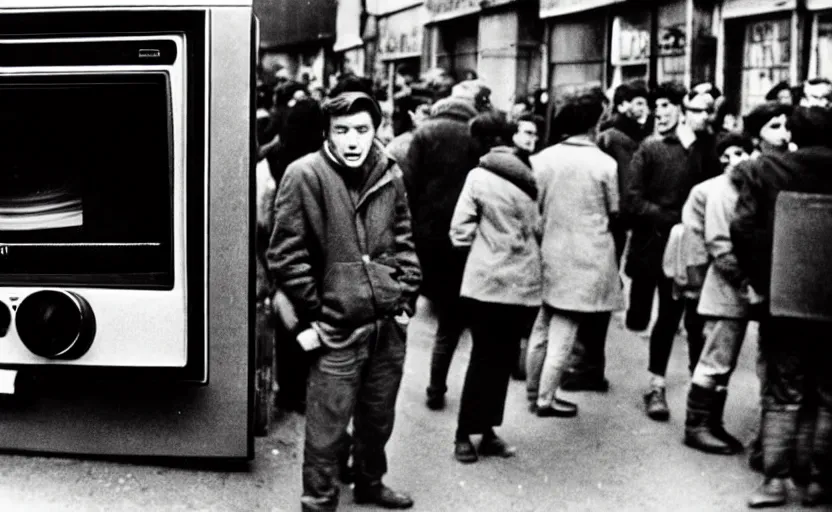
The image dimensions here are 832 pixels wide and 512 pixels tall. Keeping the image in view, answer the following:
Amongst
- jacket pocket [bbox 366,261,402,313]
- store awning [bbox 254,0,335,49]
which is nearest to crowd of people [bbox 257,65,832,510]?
jacket pocket [bbox 366,261,402,313]

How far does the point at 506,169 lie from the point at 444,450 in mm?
1543

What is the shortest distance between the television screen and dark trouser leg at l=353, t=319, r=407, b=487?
943mm

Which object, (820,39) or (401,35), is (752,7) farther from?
(401,35)

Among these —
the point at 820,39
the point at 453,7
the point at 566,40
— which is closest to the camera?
the point at 820,39

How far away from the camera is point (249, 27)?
17.5ft

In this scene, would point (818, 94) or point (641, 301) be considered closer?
point (641, 301)

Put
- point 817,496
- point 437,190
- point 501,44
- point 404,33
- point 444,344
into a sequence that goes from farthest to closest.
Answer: point 404,33 → point 501,44 → point 437,190 → point 444,344 → point 817,496

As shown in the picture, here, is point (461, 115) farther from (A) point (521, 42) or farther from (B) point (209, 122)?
(A) point (521, 42)

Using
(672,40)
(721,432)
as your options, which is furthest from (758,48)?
(721,432)

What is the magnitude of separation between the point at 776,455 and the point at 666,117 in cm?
282

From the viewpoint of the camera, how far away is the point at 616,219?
7.10m

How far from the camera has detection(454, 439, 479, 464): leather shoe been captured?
6496mm

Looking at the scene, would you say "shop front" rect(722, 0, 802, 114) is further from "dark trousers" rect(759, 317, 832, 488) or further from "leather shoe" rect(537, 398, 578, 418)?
"dark trousers" rect(759, 317, 832, 488)

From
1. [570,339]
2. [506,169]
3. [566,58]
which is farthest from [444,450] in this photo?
[566,58]
